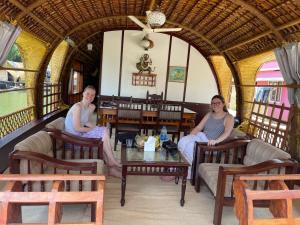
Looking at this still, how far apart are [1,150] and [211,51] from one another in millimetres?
5898

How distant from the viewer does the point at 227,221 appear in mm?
2715

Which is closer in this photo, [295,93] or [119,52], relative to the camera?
[295,93]

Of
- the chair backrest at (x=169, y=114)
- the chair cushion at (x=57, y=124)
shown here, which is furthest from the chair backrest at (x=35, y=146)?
the chair backrest at (x=169, y=114)

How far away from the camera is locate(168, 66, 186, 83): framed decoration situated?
8.12m

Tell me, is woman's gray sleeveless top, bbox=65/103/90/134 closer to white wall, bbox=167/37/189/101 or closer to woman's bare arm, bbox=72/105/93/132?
woman's bare arm, bbox=72/105/93/132

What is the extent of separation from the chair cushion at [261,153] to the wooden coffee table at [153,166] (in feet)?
2.65

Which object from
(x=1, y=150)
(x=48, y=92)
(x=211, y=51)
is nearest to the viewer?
(x=1, y=150)

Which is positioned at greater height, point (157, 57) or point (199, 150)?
point (157, 57)

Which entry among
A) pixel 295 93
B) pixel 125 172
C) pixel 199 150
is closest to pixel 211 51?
pixel 295 93

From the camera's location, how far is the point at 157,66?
8.00 metres

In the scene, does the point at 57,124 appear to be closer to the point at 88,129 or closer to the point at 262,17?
the point at 88,129

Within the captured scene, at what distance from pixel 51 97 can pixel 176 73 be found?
351cm

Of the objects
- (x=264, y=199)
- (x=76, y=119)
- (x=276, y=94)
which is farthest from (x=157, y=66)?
(x=264, y=199)

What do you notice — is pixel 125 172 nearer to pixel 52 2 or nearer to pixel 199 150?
pixel 199 150
